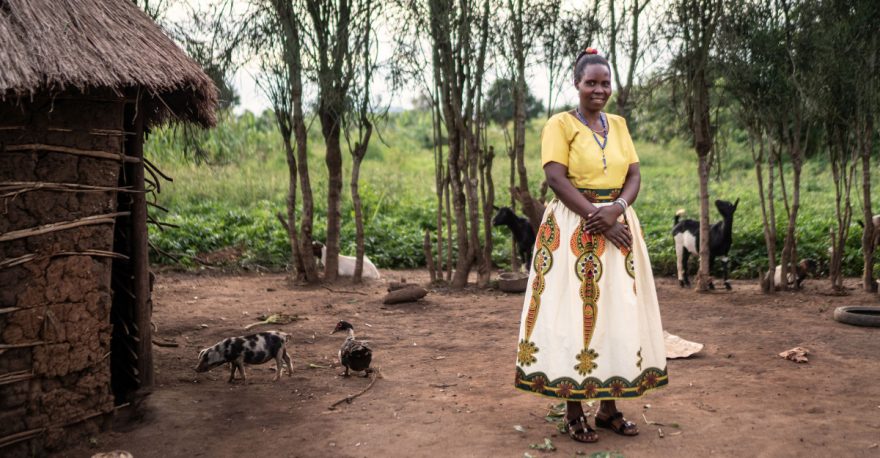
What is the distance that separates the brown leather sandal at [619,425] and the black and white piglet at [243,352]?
244cm

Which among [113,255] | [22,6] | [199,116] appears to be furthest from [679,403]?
[22,6]

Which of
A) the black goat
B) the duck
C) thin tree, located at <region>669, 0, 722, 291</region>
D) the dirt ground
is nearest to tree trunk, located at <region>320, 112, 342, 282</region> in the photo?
the black goat

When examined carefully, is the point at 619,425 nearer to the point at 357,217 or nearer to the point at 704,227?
the point at 704,227

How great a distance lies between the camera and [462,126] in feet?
30.9

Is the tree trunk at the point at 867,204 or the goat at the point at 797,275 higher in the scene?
the tree trunk at the point at 867,204

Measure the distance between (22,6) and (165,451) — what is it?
262cm

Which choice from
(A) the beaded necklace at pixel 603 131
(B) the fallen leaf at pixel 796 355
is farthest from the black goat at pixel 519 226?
(A) the beaded necklace at pixel 603 131

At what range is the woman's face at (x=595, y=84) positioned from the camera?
3717 millimetres

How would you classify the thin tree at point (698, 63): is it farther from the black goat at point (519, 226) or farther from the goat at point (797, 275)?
the black goat at point (519, 226)

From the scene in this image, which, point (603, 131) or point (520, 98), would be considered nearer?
point (603, 131)

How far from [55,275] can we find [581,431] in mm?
2994

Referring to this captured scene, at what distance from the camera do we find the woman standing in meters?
3.69

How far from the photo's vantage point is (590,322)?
12.1 ft

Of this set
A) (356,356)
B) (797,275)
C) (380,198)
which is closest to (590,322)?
(356,356)
